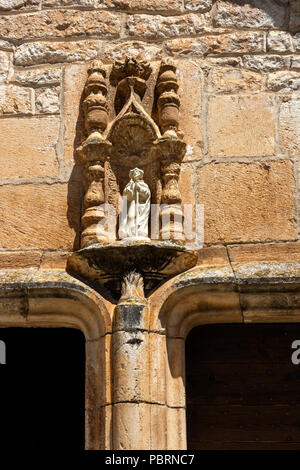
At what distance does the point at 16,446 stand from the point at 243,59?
7.86ft

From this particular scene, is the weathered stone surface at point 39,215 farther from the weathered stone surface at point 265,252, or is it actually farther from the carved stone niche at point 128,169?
the weathered stone surface at point 265,252

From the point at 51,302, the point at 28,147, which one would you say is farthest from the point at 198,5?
the point at 51,302

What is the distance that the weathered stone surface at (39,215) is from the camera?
3.77m

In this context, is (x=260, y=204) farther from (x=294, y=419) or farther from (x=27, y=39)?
(x=27, y=39)

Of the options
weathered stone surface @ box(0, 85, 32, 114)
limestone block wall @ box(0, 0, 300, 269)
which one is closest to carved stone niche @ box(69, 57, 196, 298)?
limestone block wall @ box(0, 0, 300, 269)

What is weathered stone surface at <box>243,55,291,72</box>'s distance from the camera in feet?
13.0

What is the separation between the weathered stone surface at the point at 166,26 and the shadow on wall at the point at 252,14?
10 centimetres

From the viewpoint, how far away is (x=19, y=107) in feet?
13.1

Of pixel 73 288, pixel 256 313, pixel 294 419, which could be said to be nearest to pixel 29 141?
pixel 73 288

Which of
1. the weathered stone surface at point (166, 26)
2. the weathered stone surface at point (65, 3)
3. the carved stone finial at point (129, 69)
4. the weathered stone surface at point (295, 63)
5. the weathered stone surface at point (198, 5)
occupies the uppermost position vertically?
the weathered stone surface at point (65, 3)

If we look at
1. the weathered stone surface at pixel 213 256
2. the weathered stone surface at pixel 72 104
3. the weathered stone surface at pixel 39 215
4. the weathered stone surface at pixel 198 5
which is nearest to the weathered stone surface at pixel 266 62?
the weathered stone surface at pixel 198 5

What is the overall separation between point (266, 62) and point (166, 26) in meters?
0.56

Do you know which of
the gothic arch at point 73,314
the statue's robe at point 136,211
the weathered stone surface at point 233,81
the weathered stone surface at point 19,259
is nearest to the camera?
the gothic arch at point 73,314

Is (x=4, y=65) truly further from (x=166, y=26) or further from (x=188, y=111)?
(x=188, y=111)
